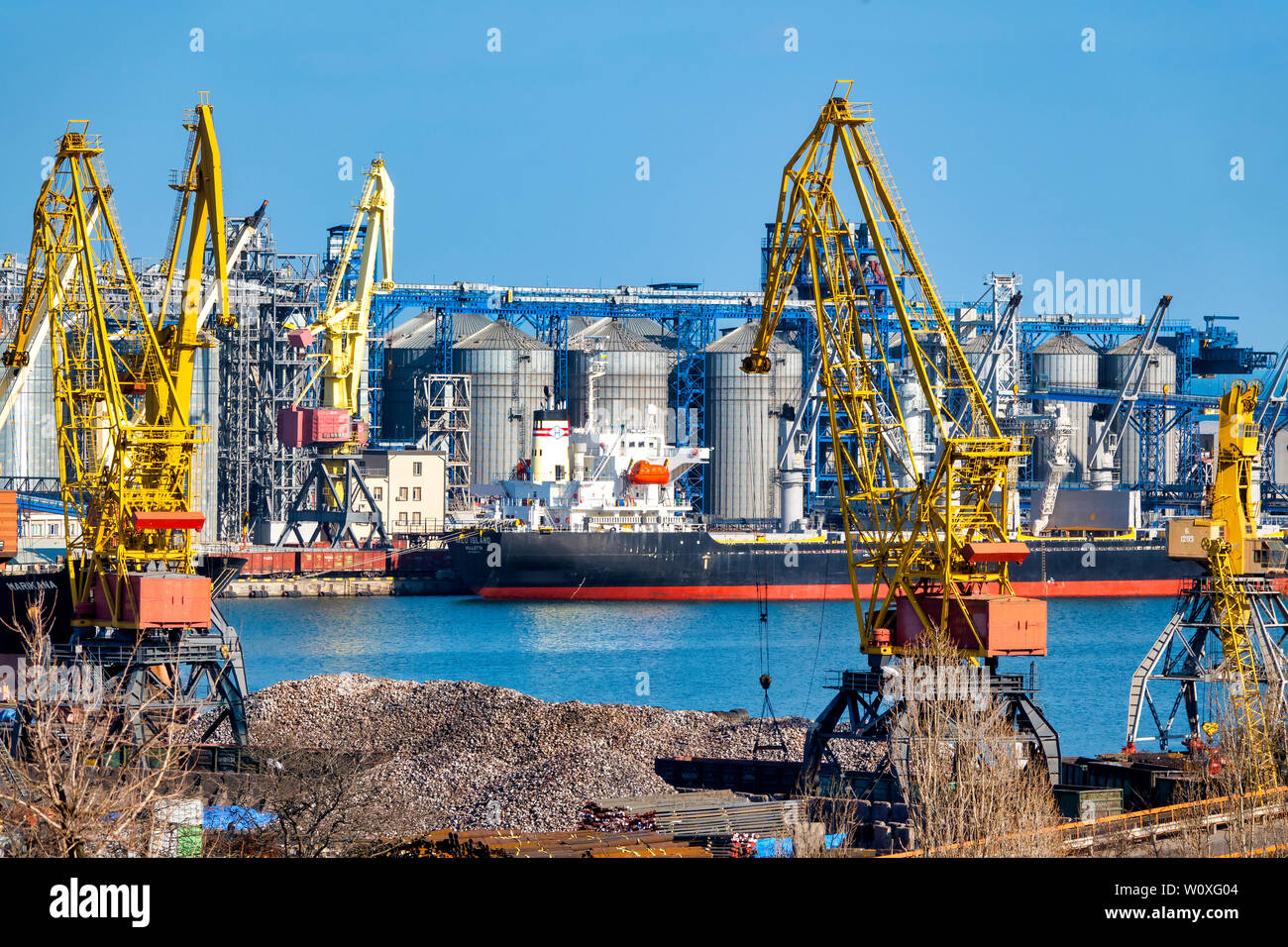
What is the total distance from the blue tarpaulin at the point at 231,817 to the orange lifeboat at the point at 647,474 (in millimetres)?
54684

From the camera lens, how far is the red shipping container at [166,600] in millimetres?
33688

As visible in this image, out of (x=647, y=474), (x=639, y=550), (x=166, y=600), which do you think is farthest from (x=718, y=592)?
(x=166, y=600)

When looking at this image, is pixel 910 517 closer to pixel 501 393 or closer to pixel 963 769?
pixel 963 769

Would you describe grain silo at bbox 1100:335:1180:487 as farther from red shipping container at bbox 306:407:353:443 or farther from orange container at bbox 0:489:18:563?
orange container at bbox 0:489:18:563

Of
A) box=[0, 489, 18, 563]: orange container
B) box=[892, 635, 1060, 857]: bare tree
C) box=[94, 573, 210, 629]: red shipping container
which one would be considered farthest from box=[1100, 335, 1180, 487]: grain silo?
box=[94, 573, 210, 629]: red shipping container

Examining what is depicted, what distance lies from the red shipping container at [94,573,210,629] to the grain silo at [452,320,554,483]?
68.6 meters

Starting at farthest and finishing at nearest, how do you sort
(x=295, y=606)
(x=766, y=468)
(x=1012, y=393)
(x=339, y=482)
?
(x=766, y=468)
(x=1012, y=393)
(x=339, y=482)
(x=295, y=606)

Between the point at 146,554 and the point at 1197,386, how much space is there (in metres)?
102

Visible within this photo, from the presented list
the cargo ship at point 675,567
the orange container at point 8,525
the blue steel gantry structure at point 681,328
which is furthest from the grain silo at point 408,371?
the orange container at point 8,525

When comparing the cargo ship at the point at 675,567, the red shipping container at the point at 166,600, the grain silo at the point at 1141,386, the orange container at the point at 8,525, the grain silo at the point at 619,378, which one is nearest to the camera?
the red shipping container at the point at 166,600

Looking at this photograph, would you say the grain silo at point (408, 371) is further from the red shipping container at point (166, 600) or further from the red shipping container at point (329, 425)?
the red shipping container at point (166, 600)
